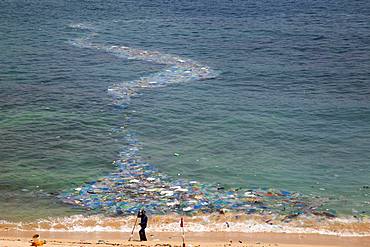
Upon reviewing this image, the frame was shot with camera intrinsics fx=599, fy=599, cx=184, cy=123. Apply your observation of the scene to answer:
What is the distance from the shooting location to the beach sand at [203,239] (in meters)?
25.6

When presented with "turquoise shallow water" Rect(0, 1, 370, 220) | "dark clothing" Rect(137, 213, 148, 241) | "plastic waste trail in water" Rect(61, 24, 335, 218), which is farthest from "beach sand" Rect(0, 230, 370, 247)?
"turquoise shallow water" Rect(0, 1, 370, 220)

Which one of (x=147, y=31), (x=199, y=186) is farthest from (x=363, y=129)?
→ (x=147, y=31)

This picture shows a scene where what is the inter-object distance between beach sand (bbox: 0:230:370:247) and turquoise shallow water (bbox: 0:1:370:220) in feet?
8.20

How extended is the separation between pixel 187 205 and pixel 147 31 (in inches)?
1755

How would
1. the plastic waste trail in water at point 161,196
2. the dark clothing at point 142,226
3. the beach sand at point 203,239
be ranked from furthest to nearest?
the plastic waste trail in water at point 161,196 → the dark clothing at point 142,226 → the beach sand at point 203,239

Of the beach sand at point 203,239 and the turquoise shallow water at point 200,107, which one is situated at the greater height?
the turquoise shallow water at point 200,107

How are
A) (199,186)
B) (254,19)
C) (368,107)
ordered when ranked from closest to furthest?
(199,186) → (368,107) → (254,19)

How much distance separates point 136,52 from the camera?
2442 inches

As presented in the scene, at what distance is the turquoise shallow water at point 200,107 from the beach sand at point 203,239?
8.20ft

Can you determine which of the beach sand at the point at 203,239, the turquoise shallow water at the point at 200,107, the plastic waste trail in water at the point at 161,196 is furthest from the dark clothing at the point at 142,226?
the turquoise shallow water at the point at 200,107

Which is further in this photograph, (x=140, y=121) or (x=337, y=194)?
(x=140, y=121)

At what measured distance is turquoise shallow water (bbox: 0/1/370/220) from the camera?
33.7 metres

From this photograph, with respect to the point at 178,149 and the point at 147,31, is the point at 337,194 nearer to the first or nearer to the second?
the point at 178,149

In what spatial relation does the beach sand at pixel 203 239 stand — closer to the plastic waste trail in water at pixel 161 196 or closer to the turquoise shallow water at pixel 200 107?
the plastic waste trail in water at pixel 161 196
